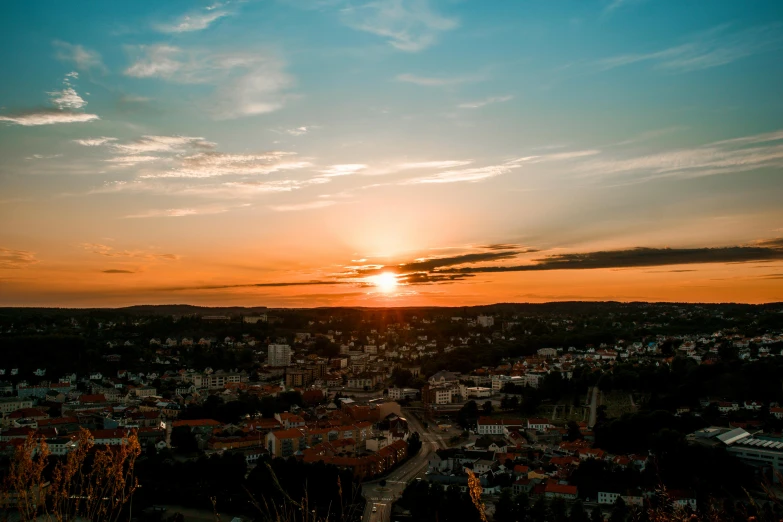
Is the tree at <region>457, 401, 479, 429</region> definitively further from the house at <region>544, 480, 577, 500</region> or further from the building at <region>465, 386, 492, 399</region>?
the house at <region>544, 480, 577, 500</region>

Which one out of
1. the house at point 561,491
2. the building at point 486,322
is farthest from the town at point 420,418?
the building at point 486,322

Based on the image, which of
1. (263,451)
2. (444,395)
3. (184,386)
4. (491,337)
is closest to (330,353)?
(491,337)

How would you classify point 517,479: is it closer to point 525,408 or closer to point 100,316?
point 525,408

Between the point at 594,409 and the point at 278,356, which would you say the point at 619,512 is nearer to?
the point at 594,409

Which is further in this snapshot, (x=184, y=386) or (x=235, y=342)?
(x=235, y=342)

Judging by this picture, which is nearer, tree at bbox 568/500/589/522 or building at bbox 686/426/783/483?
tree at bbox 568/500/589/522

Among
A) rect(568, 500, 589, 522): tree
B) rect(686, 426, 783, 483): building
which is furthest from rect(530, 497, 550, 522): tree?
rect(686, 426, 783, 483): building
